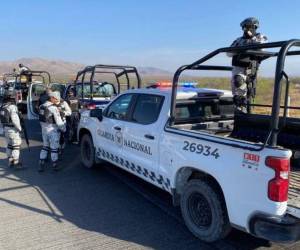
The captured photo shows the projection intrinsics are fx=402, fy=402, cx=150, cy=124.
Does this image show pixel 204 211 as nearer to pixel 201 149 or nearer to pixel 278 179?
pixel 201 149

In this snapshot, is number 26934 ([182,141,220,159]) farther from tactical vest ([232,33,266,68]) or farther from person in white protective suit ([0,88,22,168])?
person in white protective suit ([0,88,22,168])

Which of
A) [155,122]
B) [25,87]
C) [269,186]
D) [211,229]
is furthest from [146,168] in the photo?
[25,87]

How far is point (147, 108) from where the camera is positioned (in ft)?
19.2

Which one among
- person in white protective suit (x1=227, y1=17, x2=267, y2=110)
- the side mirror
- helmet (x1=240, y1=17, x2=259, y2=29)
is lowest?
the side mirror

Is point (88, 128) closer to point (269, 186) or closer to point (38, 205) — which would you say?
point (38, 205)

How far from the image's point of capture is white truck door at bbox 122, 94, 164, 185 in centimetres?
546

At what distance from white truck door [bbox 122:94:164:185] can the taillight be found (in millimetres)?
1991

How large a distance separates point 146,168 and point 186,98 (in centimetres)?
113

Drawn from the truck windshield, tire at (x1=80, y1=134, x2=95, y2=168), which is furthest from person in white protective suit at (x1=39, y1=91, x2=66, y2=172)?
the truck windshield

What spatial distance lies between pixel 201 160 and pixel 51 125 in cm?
415

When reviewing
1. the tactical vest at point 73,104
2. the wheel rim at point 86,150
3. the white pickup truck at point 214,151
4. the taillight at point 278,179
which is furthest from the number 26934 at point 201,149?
the tactical vest at point 73,104

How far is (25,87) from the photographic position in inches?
699

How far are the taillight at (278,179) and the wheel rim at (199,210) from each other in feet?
3.36

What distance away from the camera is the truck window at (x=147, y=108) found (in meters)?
5.57
